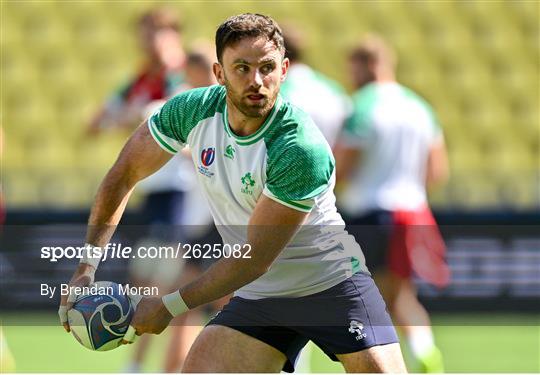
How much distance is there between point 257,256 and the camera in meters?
4.19

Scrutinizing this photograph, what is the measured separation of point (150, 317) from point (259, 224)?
1.67 ft

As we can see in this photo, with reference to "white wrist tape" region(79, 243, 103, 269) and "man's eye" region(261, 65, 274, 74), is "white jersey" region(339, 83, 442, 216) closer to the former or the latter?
"white wrist tape" region(79, 243, 103, 269)

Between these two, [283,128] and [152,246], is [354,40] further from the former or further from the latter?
[283,128]

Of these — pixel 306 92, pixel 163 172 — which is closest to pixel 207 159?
pixel 306 92

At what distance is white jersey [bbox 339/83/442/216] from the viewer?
25.5ft

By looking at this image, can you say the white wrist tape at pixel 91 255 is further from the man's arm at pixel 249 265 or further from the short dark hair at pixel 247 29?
the short dark hair at pixel 247 29

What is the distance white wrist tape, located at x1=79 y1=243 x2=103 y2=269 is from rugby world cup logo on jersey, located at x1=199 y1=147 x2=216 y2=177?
515 millimetres

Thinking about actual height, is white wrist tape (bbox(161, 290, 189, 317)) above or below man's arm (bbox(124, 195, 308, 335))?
below

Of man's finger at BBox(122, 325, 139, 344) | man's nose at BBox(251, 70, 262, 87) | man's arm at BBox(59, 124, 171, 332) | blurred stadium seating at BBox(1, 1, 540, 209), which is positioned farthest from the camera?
blurred stadium seating at BBox(1, 1, 540, 209)

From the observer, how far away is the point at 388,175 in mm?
7973

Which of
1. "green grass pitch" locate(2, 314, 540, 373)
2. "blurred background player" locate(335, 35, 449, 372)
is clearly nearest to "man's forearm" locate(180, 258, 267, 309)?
"blurred background player" locate(335, 35, 449, 372)

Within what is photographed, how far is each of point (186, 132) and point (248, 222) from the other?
442 mm

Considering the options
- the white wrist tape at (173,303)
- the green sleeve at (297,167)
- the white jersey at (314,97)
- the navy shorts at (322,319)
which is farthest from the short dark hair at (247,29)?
the white jersey at (314,97)

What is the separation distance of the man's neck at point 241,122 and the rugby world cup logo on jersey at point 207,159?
128 millimetres
